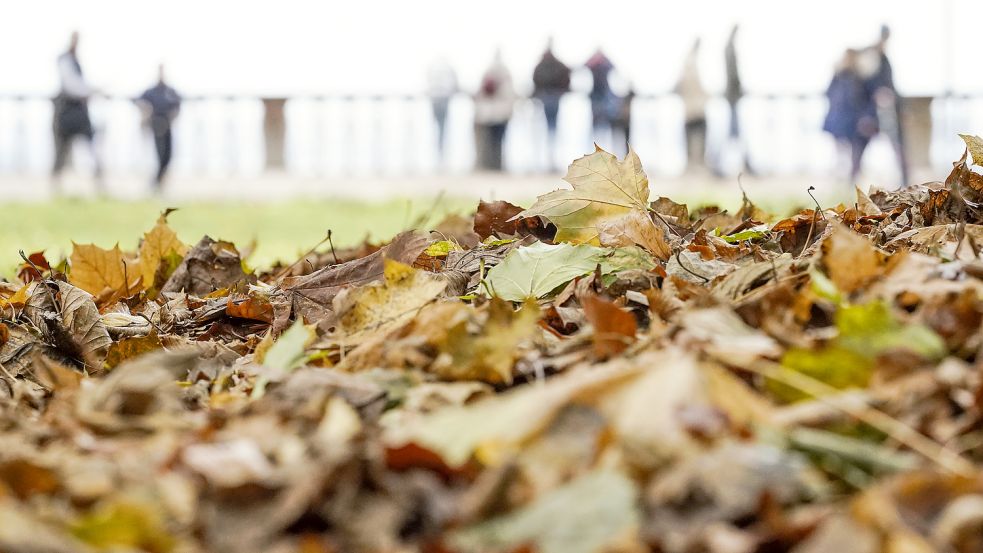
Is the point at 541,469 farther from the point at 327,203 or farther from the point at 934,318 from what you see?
the point at 327,203

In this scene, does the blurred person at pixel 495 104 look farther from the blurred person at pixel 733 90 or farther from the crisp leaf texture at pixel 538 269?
the crisp leaf texture at pixel 538 269

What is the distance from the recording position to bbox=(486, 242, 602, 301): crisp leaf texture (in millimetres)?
1713

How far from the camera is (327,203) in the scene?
1070 cm

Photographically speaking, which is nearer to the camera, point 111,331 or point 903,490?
point 903,490

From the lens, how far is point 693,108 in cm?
Result: 1431

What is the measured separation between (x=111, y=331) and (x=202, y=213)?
7.93 metres

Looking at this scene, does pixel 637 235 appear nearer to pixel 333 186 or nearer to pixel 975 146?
pixel 975 146

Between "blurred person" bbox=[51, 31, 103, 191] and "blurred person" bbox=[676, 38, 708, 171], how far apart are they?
25.1 ft

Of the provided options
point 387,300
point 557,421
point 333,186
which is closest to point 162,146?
point 333,186

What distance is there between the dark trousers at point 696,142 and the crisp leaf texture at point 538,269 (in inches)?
516

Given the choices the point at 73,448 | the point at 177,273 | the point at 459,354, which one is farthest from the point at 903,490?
the point at 177,273

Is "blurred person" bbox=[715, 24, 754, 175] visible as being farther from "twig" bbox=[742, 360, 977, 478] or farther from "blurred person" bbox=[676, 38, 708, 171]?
"twig" bbox=[742, 360, 977, 478]

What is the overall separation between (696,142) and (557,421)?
1426 centimetres

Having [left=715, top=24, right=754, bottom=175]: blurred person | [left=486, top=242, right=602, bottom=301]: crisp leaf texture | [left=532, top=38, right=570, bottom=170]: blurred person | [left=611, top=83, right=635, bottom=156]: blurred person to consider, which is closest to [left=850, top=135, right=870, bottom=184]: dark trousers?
[left=715, top=24, right=754, bottom=175]: blurred person
